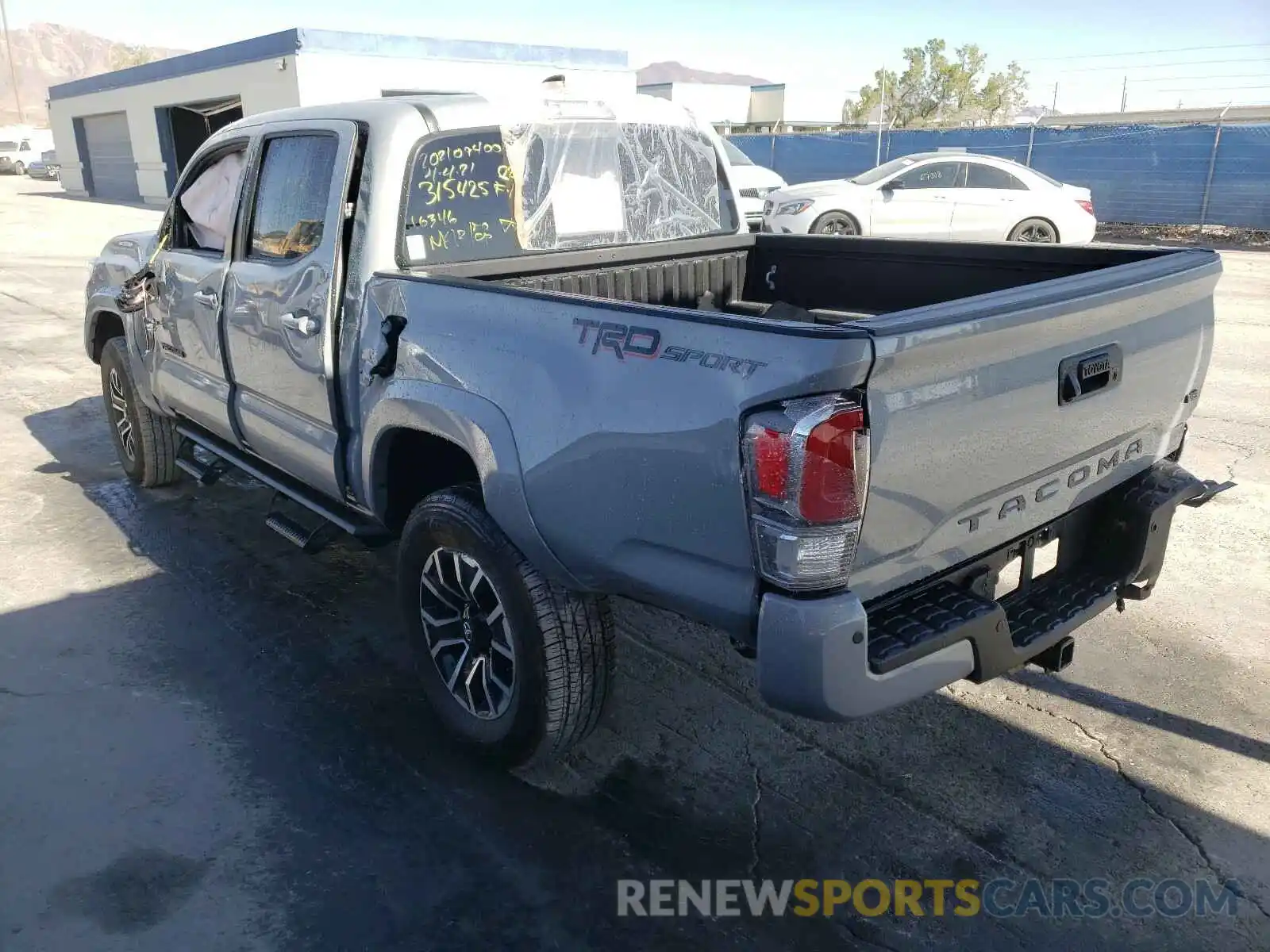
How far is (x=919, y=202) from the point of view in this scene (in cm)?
1405

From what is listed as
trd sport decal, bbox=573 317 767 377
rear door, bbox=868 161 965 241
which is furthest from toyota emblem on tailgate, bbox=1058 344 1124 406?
rear door, bbox=868 161 965 241

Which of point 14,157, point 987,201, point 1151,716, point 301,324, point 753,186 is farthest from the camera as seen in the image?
point 14,157

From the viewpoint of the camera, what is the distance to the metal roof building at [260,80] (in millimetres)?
24422

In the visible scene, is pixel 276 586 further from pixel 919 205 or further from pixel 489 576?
pixel 919 205

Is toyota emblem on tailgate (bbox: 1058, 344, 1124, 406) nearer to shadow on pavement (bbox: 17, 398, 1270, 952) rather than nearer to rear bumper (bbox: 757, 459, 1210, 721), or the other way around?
rear bumper (bbox: 757, 459, 1210, 721)

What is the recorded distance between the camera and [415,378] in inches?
122

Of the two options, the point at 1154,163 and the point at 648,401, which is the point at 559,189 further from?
the point at 1154,163

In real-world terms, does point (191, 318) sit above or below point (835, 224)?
above

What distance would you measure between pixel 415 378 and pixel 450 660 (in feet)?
3.18

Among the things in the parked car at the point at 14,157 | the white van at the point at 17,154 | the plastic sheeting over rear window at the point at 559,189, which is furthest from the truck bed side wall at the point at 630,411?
the parked car at the point at 14,157

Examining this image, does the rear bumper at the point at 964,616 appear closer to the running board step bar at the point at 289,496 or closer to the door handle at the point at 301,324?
the running board step bar at the point at 289,496

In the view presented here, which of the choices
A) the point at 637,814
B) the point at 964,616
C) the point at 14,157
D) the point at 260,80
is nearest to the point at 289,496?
the point at 637,814

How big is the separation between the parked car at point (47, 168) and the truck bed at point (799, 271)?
1821 inches

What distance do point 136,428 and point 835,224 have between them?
10.6m
